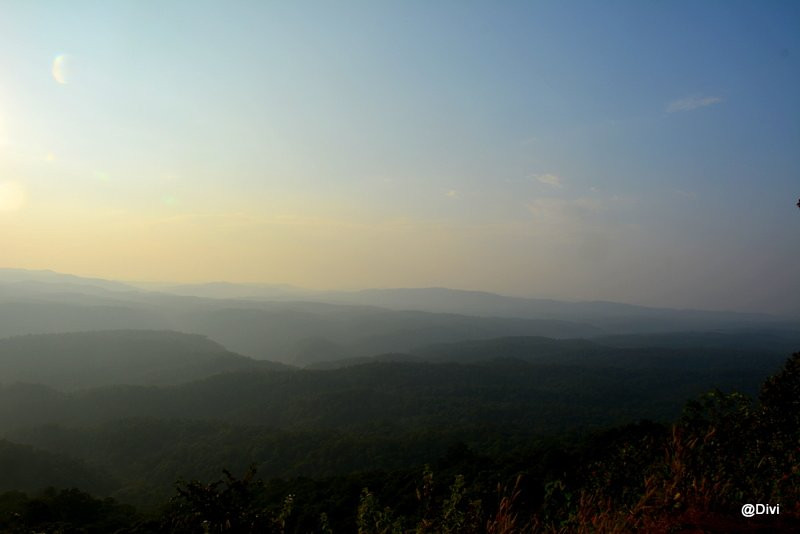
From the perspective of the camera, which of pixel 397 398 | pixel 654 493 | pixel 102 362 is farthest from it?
pixel 102 362

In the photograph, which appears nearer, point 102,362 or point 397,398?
point 397,398

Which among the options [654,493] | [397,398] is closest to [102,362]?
[397,398]

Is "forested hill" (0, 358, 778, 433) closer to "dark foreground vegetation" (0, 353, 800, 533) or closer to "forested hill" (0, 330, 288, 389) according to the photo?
"forested hill" (0, 330, 288, 389)

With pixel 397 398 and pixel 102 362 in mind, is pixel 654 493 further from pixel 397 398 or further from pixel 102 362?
pixel 102 362

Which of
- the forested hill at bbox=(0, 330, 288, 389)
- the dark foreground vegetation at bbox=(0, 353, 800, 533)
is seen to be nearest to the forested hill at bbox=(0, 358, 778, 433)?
the forested hill at bbox=(0, 330, 288, 389)

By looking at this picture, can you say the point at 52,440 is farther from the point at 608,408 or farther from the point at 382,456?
the point at 608,408

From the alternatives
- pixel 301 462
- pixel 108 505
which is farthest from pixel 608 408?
pixel 108 505

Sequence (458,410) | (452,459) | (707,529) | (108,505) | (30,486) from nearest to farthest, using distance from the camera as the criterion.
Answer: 1. (707,529)
2. (108,505)
3. (452,459)
4. (30,486)
5. (458,410)

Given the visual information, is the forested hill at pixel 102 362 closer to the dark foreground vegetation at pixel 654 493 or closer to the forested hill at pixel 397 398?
the forested hill at pixel 397 398
